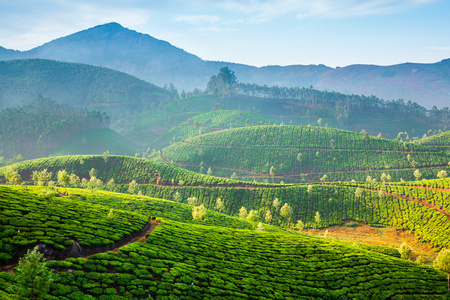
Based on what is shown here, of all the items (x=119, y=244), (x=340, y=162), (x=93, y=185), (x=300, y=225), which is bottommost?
(x=300, y=225)

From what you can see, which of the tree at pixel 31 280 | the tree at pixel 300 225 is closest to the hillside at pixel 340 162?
the tree at pixel 300 225

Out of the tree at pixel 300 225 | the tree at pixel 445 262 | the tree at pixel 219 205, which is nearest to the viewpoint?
the tree at pixel 445 262

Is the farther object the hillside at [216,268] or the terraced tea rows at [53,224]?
the terraced tea rows at [53,224]

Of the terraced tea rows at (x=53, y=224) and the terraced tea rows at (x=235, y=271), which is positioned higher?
the terraced tea rows at (x=53, y=224)

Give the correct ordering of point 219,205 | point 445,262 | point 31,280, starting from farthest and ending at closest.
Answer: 1. point 219,205
2. point 445,262
3. point 31,280

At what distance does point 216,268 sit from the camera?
44.9m

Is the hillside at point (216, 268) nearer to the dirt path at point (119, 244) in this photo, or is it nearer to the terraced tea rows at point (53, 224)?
the terraced tea rows at point (53, 224)

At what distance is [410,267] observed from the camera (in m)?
56.5


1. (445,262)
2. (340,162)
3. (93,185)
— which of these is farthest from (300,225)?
(340,162)

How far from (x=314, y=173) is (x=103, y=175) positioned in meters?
133

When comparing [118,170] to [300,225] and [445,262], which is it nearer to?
[300,225]

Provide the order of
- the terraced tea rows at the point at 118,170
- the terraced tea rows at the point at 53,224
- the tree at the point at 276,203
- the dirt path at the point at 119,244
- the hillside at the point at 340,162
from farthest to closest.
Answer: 1. the hillside at the point at 340,162
2. the terraced tea rows at the point at 118,170
3. the tree at the point at 276,203
4. the terraced tea rows at the point at 53,224
5. the dirt path at the point at 119,244

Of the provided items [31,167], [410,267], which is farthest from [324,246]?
[31,167]

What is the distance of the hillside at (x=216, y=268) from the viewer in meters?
33.7
